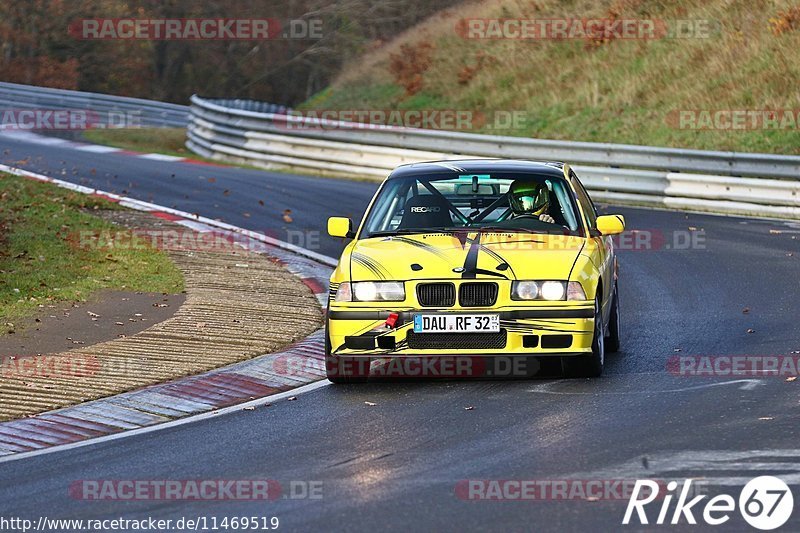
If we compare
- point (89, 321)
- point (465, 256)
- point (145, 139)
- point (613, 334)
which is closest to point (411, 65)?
point (145, 139)

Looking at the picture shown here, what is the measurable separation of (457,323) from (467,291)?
248mm

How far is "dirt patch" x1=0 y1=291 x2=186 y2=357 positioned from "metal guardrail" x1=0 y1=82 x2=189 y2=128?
24791 mm

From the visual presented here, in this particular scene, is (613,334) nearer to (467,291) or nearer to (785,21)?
(467,291)

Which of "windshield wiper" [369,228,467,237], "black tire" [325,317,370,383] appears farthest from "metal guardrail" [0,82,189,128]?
"black tire" [325,317,370,383]

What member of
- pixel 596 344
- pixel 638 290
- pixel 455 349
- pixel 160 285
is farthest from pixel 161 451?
pixel 638 290

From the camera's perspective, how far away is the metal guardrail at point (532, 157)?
2038cm

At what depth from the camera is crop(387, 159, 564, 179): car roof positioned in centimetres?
1089

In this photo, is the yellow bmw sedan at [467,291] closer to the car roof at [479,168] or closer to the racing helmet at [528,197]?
the racing helmet at [528,197]

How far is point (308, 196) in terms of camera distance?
21844 millimetres

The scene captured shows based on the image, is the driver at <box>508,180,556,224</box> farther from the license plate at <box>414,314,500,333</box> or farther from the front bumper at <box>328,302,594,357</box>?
the license plate at <box>414,314,500,333</box>

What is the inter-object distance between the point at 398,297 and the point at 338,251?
7.41 m

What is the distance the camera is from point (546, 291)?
940 centimetres

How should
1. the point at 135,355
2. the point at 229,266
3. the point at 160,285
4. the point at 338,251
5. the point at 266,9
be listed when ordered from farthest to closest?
the point at 266,9 → the point at 338,251 → the point at 229,266 → the point at 160,285 → the point at 135,355

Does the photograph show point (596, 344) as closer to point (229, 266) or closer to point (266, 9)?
point (229, 266)
